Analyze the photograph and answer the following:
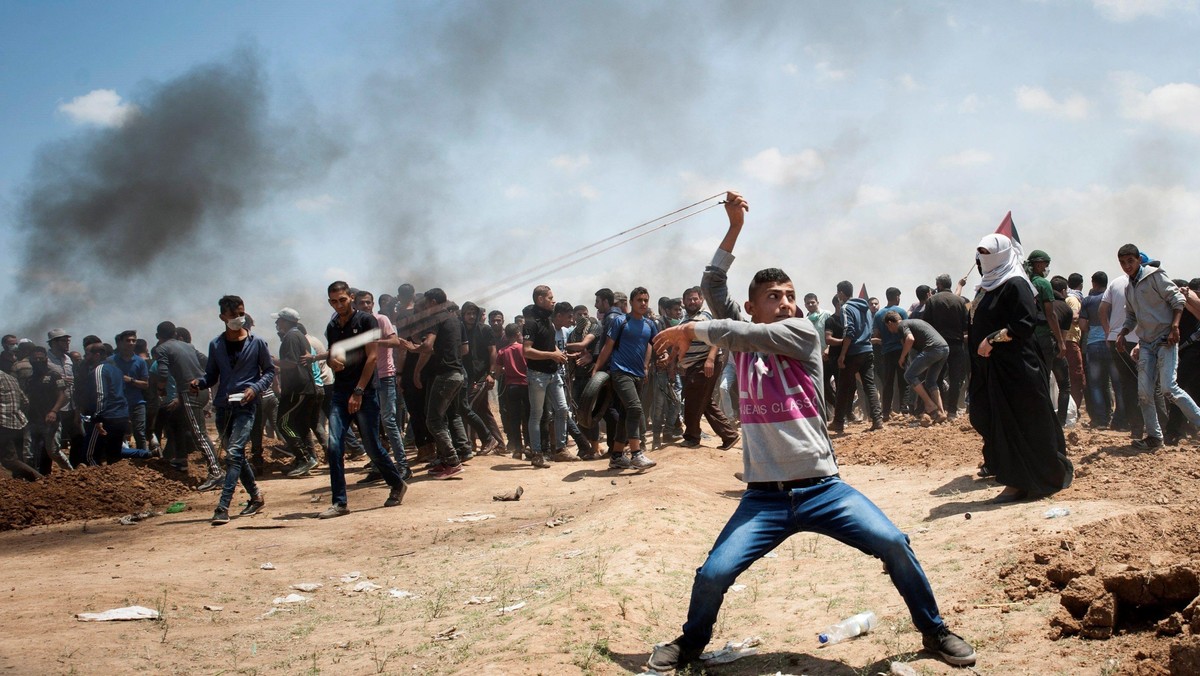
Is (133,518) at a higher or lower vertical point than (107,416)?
lower

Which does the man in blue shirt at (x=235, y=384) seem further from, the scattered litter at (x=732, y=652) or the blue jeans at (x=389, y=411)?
the scattered litter at (x=732, y=652)

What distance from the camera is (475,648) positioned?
15.1ft

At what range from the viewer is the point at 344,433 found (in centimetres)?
874

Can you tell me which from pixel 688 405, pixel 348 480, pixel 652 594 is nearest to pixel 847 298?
pixel 688 405

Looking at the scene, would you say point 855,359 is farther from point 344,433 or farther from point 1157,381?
point 344,433

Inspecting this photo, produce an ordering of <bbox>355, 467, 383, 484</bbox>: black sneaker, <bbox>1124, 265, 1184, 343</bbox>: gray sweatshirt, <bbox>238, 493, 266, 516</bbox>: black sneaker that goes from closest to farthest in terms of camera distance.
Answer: <bbox>1124, 265, 1184, 343</bbox>: gray sweatshirt < <bbox>238, 493, 266, 516</bbox>: black sneaker < <bbox>355, 467, 383, 484</bbox>: black sneaker

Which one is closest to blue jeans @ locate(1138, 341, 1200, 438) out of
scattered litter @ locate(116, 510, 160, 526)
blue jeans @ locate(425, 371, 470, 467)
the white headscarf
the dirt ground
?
the dirt ground

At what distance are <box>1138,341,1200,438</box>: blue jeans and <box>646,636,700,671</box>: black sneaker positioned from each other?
658 cm

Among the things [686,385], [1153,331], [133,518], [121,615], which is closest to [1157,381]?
[1153,331]

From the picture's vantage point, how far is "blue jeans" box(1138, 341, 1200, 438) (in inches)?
335

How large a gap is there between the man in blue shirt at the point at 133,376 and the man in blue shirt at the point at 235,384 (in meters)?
4.39

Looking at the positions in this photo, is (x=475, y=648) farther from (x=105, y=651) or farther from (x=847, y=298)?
(x=847, y=298)

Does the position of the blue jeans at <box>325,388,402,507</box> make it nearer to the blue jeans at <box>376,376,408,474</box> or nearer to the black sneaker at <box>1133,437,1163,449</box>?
the blue jeans at <box>376,376,408,474</box>

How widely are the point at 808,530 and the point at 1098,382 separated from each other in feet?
32.1
